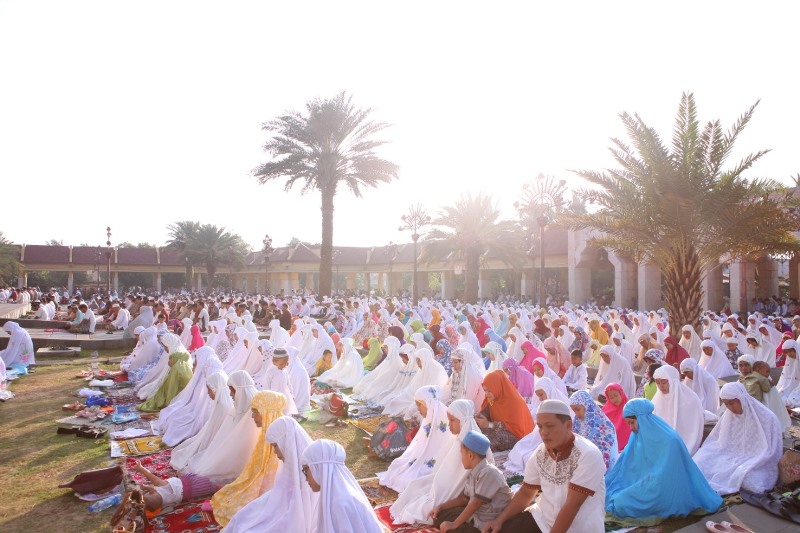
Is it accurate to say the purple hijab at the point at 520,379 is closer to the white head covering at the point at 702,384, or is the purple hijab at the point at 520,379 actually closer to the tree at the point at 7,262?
the white head covering at the point at 702,384

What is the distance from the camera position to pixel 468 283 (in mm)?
26078

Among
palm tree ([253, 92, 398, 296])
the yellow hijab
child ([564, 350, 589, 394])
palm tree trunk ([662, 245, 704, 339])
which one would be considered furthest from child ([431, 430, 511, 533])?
palm tree ([253, 92, 398, 296])

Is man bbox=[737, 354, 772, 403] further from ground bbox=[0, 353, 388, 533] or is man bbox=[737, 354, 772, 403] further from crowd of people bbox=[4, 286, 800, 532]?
ground bbox=[0, 353, 388, 533]

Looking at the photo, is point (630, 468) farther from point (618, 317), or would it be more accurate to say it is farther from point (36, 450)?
point (618, 317)

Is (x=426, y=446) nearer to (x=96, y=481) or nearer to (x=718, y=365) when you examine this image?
(x=96, y=481)

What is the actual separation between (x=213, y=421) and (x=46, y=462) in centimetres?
208

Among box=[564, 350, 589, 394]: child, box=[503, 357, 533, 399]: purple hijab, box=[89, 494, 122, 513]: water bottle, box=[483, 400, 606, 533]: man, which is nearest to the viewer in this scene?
box=[483, 400, 606, 533]: man

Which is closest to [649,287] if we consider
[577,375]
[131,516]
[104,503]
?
[577,375]

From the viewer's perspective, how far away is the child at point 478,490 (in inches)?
160

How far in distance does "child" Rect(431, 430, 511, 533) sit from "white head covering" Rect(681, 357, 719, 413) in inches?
184

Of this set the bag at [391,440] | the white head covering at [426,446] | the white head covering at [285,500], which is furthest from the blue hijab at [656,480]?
the white head covering at [285,500]

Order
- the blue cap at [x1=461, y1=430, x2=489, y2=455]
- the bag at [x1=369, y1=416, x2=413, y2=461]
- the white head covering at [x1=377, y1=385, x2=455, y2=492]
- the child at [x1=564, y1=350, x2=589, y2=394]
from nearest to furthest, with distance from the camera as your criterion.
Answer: the blue cap at [x1=461, y1=430, x2=489, y2=455] → the white head covering at [x1=377, y1=385, x2=455, y2=492] → the bag at [x1=369, y1=416, x2=413, y2=461] → the child at [x1=564, y1=350, x2=589, y2=394]

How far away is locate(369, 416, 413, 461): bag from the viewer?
21.2ft

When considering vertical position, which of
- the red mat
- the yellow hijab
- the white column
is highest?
the white column
